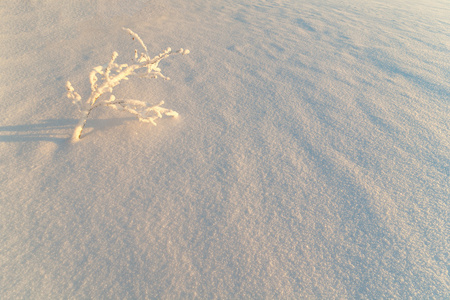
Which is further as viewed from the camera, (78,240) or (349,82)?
(349,82)

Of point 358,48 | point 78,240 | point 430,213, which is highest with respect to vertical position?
point 358,48

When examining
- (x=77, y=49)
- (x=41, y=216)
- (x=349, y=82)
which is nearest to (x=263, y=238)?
(x=41, y=216)

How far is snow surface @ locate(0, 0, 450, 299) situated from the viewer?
0.92 metres

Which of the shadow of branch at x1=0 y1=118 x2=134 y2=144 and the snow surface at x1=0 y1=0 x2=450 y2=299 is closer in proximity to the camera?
the snow surface at x1=0 y1=0 x2=450 y2=299

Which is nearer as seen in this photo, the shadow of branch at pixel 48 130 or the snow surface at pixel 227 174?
the snow surface at pixel 227 174

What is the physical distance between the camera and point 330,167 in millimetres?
1296

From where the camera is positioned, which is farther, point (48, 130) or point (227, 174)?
point (48, 130)

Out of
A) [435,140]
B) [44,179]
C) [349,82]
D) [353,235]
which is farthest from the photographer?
[349,82]

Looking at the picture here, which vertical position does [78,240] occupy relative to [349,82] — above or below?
below

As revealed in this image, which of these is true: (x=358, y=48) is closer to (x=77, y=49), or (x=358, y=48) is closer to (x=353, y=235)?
(x=353, y=235)

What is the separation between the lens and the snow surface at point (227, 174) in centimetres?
92

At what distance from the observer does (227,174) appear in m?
1.24

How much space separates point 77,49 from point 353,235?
6.71 ft

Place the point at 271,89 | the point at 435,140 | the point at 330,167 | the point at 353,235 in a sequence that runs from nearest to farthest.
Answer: the point at 353,235, the point at 330,167, the point at 435,140, the point at 271,89
